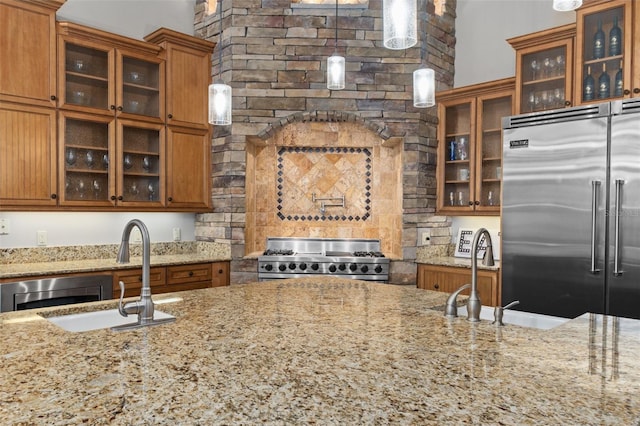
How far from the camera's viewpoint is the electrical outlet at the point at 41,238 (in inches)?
152

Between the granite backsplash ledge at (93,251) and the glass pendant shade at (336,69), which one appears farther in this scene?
the granite backsplash ledge at (93,251)

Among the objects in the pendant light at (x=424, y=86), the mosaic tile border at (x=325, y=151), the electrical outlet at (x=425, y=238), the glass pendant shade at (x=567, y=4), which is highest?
the glass pendant shade at (x=567, y=4)

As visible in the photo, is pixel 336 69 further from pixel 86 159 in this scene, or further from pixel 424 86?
pixel 86 159

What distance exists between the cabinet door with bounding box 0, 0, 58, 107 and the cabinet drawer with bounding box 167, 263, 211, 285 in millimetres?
1645

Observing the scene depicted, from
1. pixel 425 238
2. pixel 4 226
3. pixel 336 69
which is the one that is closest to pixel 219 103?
pixel 336 69

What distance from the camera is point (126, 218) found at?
173 inches

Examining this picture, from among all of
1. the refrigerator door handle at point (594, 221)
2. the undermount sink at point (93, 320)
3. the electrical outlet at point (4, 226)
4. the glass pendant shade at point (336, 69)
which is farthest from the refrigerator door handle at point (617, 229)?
the electrical outlet at point (4, 226)

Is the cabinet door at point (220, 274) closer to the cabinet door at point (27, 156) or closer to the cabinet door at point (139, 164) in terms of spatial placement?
the cabinet door at point (139, 164)

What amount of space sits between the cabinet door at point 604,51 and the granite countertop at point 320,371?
2.29 meters

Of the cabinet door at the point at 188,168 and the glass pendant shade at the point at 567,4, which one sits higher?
the glass pendant shade at the point at 567,4

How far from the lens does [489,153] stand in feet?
14.9

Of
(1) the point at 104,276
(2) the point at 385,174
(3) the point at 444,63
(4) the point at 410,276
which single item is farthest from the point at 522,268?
(1) the point at 104,276

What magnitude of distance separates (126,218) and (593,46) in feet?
13.9

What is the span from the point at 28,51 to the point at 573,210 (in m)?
4.22
